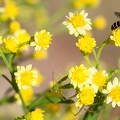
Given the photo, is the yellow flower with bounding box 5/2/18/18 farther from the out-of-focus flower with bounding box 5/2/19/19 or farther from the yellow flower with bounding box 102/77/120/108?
the yellow flower with bounding box 102/77/120/108


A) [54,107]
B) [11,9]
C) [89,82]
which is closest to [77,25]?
[89,82]

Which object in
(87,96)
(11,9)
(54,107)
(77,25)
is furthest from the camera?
(11,9)

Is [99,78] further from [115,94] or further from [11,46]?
[11,46]

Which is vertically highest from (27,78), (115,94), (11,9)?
(11,9)

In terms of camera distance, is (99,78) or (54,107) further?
(54,107)

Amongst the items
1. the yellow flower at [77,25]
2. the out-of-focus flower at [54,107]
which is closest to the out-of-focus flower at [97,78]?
the yellow flower at [77,25]

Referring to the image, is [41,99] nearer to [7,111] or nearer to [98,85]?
[98,85]

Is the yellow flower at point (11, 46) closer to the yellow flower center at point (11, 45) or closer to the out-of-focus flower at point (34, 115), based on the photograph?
the yellow flower center at point (11, 45)

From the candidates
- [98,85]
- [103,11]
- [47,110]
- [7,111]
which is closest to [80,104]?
[98,85]
